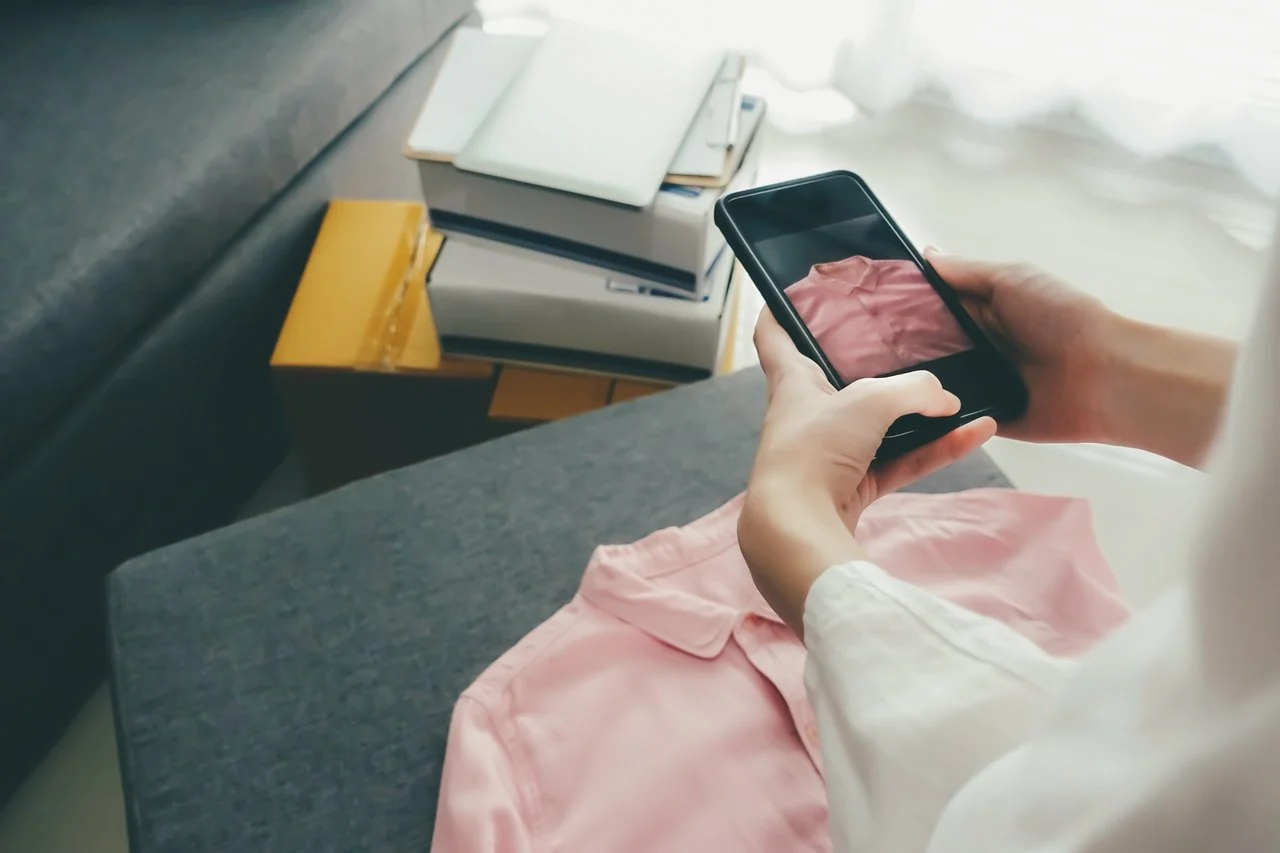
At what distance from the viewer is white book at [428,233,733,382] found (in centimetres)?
92

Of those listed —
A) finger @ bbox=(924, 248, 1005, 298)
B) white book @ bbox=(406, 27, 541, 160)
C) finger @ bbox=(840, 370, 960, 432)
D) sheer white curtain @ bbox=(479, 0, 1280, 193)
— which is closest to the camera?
finger @ bbox=(840, 370, 960, 432)

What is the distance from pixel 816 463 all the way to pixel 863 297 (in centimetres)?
19

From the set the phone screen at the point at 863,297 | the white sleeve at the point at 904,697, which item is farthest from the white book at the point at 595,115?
the white sleeve at the point at 904,697

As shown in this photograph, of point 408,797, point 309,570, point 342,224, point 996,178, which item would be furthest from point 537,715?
point 996,178

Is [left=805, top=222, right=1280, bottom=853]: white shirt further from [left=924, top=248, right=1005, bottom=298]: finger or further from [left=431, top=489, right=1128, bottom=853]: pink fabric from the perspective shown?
[left=924, top=248, right=1005, bottom=298]: finger

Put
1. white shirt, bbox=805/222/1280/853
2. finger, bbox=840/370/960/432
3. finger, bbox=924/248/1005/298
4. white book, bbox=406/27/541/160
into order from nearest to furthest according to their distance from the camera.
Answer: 1. white shirt, bbox=805/222/1280/853
2. finger, bbox=840/370/960/432
3. finger, bbox=924/248/1005/298
4. white book, bbox=406/27/541/160

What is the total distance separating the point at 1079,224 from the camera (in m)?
1.42

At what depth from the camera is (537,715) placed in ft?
1.97

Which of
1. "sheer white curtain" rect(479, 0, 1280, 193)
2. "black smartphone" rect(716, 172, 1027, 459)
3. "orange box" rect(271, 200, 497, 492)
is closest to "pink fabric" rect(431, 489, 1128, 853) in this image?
"black smartphone" rect(716, 172, 1027, 459)

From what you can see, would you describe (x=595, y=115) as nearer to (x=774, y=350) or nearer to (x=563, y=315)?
(x=563, y=315)

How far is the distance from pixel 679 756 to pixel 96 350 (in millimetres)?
599

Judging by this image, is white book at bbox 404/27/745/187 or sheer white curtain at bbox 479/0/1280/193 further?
sheer white curtain at bbox 479/0/1280/193

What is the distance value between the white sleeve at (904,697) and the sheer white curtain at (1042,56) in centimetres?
117

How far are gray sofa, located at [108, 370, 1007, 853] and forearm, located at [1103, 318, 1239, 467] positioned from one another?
143mm
